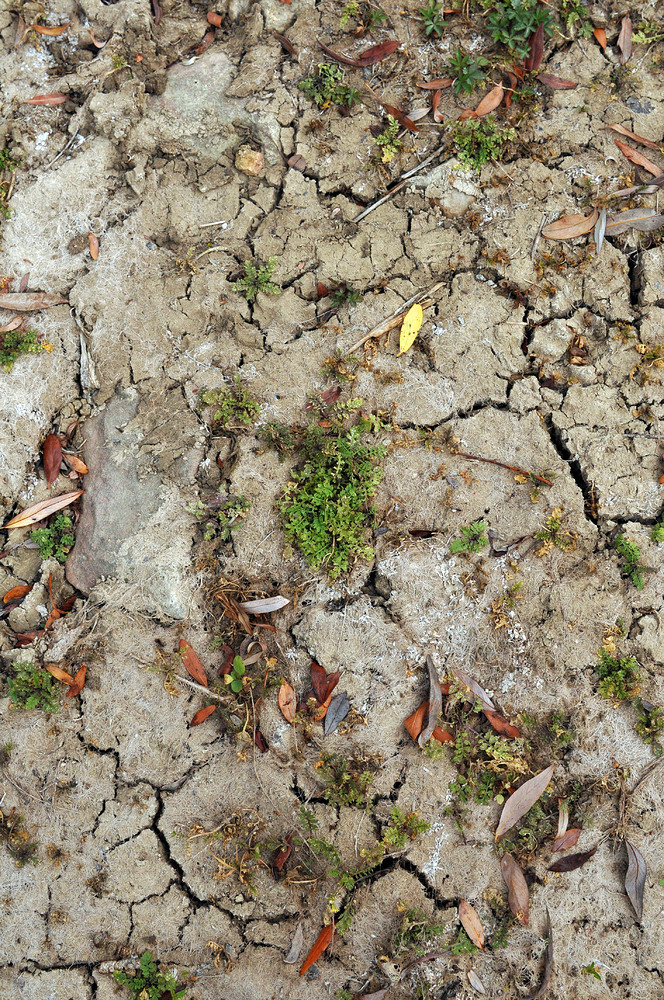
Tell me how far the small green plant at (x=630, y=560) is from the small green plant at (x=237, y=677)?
2118 mm

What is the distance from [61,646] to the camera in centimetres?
339

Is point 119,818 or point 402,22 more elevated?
point 402,22

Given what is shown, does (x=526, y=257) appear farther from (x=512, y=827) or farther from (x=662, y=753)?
(x=512, y=827)

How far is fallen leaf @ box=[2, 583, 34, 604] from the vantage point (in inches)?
137

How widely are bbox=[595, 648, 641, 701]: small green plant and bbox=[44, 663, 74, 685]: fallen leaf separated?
2.85m

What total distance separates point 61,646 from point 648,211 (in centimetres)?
409

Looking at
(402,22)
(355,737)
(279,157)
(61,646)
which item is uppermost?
(402,22)

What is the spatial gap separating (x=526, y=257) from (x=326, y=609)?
7.50 feet

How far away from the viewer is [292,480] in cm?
343

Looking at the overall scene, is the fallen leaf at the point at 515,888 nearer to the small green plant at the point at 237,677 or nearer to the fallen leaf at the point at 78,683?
the small green plant at the point at 237,677

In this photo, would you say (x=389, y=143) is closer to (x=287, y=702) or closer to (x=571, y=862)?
(x=287, y=702)

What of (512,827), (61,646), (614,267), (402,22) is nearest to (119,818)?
(61,646)

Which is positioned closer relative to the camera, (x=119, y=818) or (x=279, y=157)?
(x=119, y=818)

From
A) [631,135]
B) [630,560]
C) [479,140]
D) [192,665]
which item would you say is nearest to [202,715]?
[192,665]
